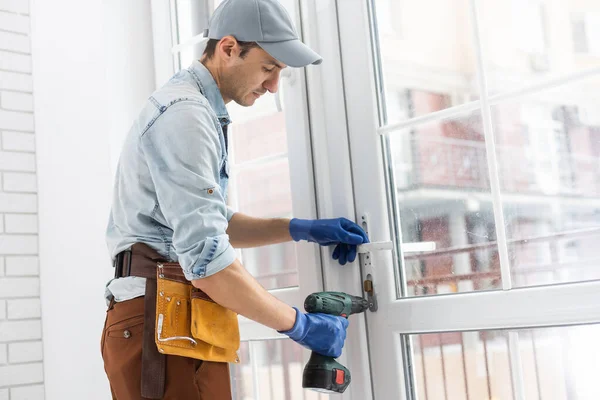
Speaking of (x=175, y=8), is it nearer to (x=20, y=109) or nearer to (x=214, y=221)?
(x=20, y=109)

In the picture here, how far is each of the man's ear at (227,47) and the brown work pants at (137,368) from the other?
0.66 metres

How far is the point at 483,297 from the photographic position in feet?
6.15

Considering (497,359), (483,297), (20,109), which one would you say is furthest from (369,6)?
(20,109)

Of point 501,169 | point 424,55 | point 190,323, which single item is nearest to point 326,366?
point 190,323

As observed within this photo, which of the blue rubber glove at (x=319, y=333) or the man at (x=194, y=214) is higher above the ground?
the man at (x=194, y=214)

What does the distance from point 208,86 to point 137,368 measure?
0.75 m

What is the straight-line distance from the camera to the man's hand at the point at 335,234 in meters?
2.07

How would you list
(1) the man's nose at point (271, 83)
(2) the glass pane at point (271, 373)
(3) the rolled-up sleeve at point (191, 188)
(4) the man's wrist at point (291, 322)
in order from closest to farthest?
(3) the rolled-up sleeve at point (191, 188)
(4) the man's wrist at point (291, 322)
(1) the man's nose at point (271, 83)
(2) the glass pane at point (271, 373)

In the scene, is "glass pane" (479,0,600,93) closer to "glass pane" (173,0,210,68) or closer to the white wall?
"glass pane" (173,0,210,68)

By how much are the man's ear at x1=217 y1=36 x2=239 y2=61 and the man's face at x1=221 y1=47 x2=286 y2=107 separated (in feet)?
0.04

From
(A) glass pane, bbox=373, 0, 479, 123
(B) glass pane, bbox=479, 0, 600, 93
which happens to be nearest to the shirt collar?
(A) glass pane, bbox=373, 0, 479, 123

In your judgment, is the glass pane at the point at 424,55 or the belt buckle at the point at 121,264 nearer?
the belt buckle at the point at 121,264

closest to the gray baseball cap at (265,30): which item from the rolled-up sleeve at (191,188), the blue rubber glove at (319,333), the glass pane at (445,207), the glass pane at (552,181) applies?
the rolled-up sleeve at (191,188)

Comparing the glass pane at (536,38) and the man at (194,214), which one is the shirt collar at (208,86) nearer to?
the man at (194,214)
